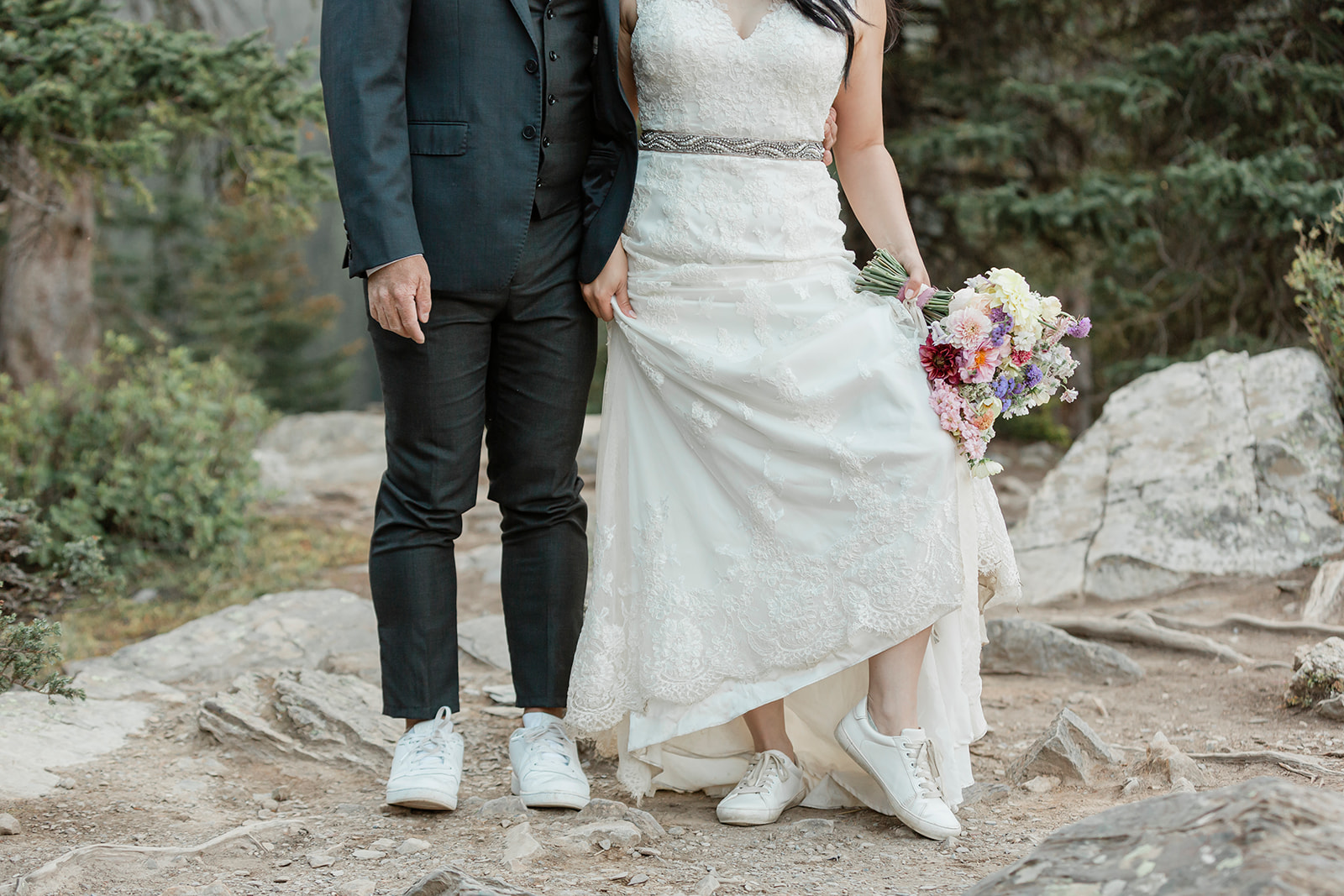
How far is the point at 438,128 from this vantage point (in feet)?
7.85

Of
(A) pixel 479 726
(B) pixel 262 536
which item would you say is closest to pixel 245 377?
(B) pixel 262 536

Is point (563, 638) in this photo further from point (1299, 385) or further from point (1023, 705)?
point (1299, 385)

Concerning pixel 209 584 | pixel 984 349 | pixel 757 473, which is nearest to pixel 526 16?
pixel 757 473

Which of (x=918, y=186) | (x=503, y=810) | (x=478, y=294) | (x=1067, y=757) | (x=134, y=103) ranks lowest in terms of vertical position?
(x=503, y=810)

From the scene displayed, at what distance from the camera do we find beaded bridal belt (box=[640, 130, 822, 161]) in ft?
8.34

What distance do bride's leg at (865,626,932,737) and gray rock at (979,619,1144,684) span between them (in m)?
1.41

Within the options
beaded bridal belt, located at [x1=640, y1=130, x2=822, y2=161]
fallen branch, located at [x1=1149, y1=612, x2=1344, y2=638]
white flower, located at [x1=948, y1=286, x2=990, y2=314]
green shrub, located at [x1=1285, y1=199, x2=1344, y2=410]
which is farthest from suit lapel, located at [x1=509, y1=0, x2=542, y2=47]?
green shrub, located at [x1=1285, y1=199, x2=1344, y2=410]

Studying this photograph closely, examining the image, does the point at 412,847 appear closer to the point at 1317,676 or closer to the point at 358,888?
the point at 358,888

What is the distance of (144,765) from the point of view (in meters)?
2.95

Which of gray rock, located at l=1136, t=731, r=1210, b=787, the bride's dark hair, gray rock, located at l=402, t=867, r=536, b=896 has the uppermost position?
the bride's dark hair

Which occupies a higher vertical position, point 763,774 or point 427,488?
point 427,488

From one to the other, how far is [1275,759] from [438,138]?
2.39 metres

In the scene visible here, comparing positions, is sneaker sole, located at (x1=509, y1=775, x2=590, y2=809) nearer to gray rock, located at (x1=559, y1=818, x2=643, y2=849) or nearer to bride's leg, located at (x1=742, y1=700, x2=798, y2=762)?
gray rock, located at (x1=559, y1=818, x2=643, y2=849)

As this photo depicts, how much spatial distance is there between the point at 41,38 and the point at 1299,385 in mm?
5413
